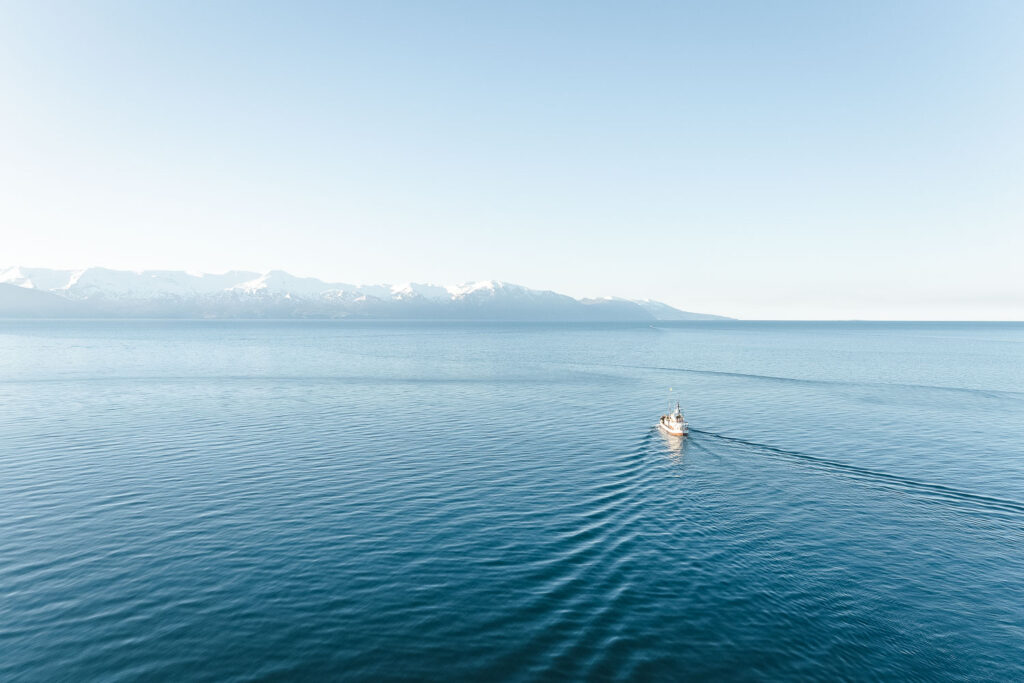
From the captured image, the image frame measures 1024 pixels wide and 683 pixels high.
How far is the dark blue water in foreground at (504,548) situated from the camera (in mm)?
27344

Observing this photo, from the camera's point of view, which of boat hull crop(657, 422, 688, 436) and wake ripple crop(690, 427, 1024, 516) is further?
boat hull crop(657, 422, 688, 436)

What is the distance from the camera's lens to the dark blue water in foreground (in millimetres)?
27344

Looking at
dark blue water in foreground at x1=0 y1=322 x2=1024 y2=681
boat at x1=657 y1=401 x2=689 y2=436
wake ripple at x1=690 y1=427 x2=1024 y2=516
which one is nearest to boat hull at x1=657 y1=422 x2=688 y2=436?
boat at x1=657 y1=401 x2=689 y2=436

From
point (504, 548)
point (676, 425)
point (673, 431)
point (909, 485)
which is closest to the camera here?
point (504, 548)

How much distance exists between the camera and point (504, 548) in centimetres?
3934

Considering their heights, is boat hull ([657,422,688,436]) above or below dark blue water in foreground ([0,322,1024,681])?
above

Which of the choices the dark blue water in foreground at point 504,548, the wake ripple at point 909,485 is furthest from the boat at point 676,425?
the wake ripple at point 909,485

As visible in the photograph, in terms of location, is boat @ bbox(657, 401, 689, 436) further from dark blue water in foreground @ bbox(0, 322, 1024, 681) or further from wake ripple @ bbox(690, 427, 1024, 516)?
wake ripple @ bbox(690, 427, 1024, 516)

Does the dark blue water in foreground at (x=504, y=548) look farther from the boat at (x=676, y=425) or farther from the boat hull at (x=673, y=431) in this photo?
the boat at (x=676, y=425)

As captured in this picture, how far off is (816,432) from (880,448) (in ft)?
34.1

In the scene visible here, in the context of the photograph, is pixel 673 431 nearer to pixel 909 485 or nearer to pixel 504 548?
pixel 909 485

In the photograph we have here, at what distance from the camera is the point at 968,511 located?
49062 millimetres

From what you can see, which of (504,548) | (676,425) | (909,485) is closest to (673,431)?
(676,425)

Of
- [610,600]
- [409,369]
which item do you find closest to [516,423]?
[610,600]
